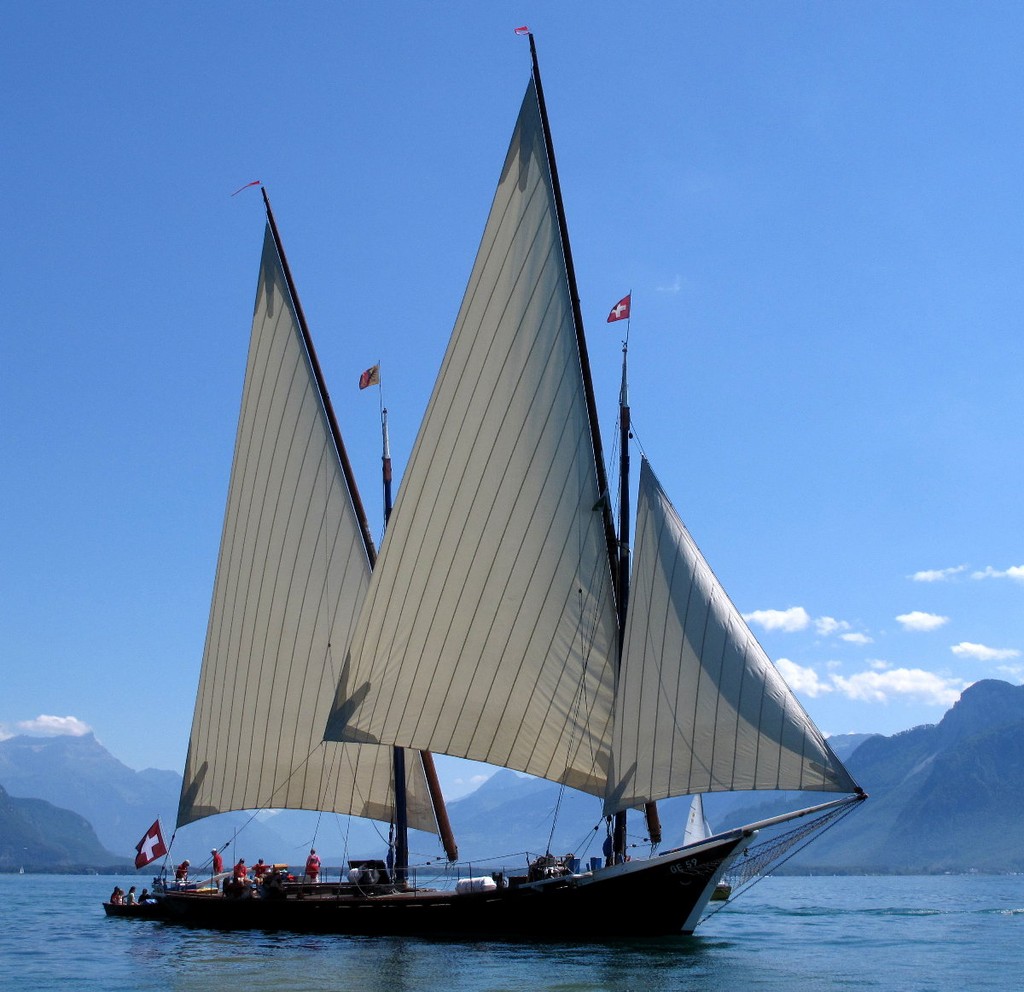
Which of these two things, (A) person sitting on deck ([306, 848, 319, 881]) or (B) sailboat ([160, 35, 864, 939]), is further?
(A) person sitting on deck ([306, 848, 319, 881])

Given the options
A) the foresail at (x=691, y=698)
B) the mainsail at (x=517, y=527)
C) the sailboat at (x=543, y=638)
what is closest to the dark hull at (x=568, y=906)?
the sailboat at (x=543, y=638)

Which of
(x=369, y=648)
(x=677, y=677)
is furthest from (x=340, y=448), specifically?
(x=677, y=677)

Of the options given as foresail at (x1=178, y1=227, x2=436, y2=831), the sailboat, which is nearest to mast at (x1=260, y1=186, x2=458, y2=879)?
foresail at (x1=178, y1=227, x2=436, y2=831)

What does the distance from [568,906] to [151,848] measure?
72.4 feet

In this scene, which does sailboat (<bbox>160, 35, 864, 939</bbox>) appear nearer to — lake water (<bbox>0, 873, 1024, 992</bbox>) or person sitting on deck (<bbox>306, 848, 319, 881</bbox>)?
lake water (<bbox>0, 873, 1024, 992</bbox>)

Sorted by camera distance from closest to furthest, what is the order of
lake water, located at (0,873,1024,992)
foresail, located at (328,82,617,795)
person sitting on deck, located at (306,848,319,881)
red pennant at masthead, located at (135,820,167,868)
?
1. lake water, located at (0,873,1024,992)
2. foresail, located at (328,82,617,795)
3. person sitting on deck, located at (306,848,319,881)
4. red pennant at masthead, located at (135,820,167,868)

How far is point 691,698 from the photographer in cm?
2956

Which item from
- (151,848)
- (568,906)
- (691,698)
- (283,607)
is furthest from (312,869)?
(691,698)

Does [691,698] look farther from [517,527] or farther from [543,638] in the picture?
[517,527]

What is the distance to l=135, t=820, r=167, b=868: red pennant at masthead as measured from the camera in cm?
4579

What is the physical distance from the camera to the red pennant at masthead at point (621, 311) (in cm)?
3666

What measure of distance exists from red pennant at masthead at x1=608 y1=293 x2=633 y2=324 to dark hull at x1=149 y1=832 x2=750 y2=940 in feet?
49.6

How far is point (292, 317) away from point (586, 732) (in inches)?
665

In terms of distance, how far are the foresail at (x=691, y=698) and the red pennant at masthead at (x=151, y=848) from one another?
22326mm
